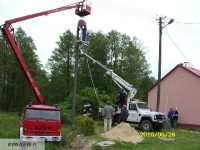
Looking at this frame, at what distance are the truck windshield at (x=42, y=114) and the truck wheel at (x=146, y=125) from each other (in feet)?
24.3

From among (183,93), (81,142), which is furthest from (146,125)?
(183,93)

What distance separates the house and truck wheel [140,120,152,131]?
6454 millimetres

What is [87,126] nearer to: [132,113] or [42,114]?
[42,114]

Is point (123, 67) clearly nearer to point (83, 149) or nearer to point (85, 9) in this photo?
point (85, 9)

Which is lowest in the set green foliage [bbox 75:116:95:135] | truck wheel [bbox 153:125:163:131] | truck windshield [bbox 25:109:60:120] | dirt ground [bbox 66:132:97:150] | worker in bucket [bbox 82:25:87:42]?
dirt ground [bbox 66:132:97:150]

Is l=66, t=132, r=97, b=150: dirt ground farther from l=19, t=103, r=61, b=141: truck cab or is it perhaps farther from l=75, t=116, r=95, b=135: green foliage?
l=19, t=103, r=61, b=141: truck cab

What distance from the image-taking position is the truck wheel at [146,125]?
18.3 metres

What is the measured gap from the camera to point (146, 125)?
18422 millimetres

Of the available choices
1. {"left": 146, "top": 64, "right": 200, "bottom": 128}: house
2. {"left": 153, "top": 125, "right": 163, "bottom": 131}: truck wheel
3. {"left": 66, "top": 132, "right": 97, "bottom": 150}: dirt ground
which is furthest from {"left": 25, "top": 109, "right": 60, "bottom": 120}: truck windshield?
{"left": 146, "top": 64, "right": 200, "bottom": 128}: house

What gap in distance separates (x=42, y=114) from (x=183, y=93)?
50.0 ft

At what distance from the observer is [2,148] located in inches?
440

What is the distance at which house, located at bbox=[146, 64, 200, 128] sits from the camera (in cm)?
2297

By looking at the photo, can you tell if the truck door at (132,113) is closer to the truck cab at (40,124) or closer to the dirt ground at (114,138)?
the dirt ground at (114,138)

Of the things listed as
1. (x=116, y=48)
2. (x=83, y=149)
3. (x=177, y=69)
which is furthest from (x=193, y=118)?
(x=116, y=48)
